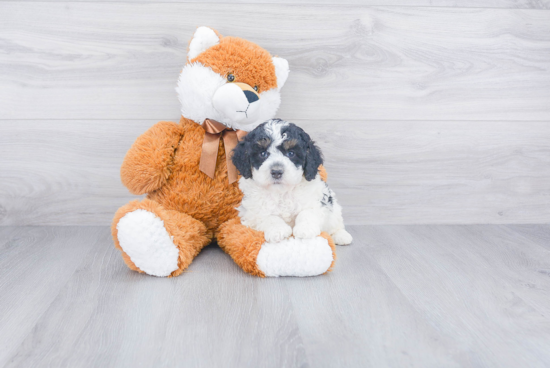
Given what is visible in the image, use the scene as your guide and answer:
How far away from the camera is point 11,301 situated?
0.93m

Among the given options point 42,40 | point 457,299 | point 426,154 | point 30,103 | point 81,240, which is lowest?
point 81,240

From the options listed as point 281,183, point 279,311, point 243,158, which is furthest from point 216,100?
point 279,311

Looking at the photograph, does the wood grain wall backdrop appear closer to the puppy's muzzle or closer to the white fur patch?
the white fur patch

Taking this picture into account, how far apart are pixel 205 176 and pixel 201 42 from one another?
360mm

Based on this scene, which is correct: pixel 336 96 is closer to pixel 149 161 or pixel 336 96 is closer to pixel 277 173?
pixel 277 173

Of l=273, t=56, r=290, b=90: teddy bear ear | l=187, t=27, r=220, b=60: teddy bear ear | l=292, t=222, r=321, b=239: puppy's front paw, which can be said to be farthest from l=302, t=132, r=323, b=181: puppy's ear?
l=187, t=27, r=220, b=60: teddy bear ear

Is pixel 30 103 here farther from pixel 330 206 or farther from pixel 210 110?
pixel 330 206

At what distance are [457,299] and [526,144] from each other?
83 cm

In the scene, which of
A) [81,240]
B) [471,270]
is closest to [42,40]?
[81,240]

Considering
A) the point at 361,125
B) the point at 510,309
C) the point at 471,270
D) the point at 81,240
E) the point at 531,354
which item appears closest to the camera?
the point at 531,354

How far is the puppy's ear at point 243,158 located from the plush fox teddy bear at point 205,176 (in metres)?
0.09

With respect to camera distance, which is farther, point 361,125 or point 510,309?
point 361,125

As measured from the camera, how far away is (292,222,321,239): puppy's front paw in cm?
105

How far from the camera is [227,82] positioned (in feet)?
3.75
